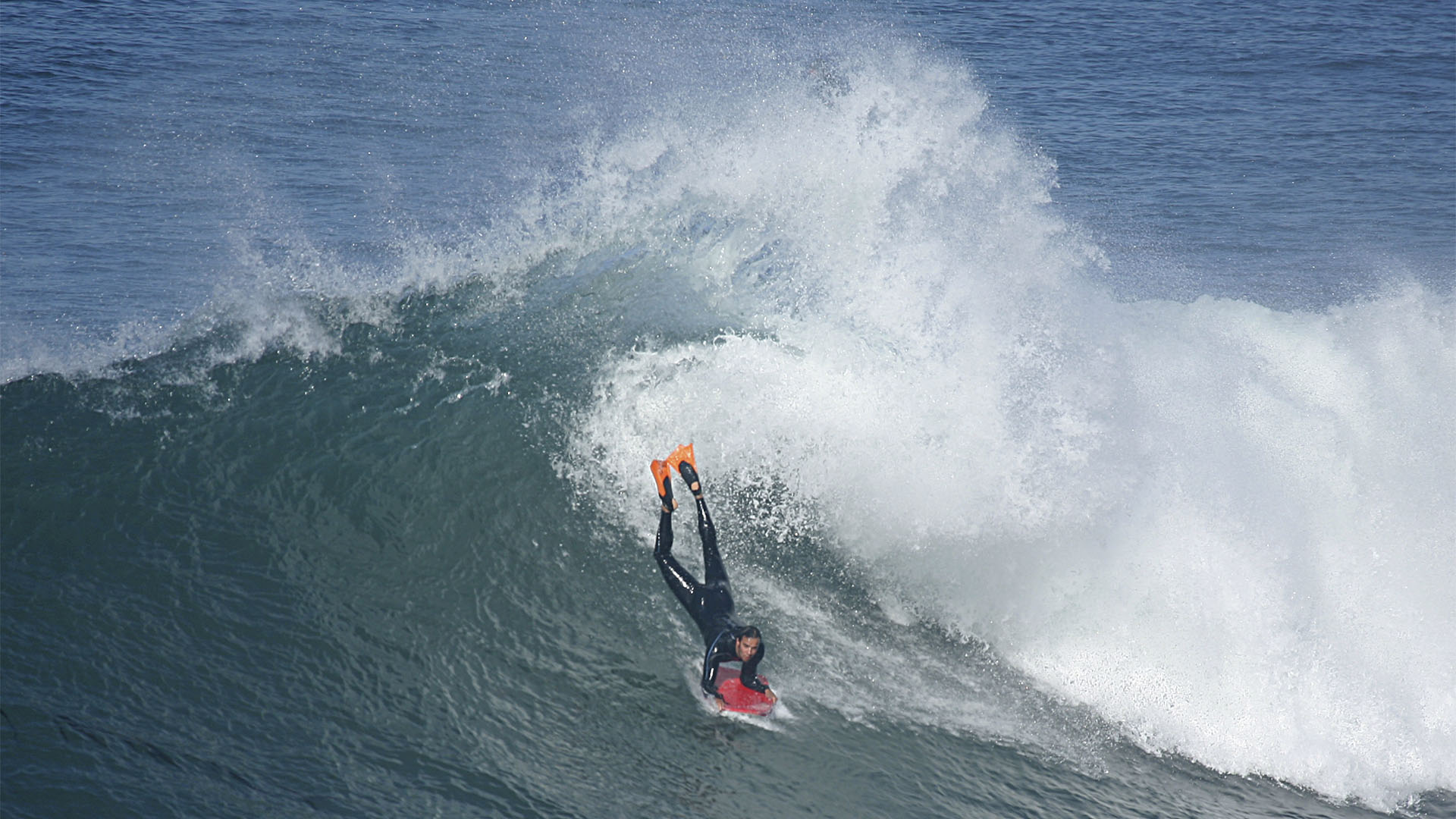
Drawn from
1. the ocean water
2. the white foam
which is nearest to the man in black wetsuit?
the ocean water

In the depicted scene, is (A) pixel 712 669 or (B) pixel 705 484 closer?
(A) pixel 712 669

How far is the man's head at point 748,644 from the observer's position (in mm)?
8516

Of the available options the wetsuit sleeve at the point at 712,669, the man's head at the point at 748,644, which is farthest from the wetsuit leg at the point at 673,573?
the man's head at the point at 748,644

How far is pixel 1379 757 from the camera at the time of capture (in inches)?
401

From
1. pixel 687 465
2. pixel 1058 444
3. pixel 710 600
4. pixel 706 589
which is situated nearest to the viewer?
pixel 710 600

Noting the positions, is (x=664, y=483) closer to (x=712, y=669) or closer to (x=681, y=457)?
(x=681, y=457)

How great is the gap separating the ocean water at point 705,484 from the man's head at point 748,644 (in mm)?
713

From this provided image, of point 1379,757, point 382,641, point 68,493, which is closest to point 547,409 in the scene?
point 382,641

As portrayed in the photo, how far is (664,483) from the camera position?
955cm

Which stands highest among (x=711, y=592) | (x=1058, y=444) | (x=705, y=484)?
(x=1058, y=444)

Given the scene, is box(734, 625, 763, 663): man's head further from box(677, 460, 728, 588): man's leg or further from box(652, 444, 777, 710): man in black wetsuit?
box(677, 460, 728, 588): man's leg

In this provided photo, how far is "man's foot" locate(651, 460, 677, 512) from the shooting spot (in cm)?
951

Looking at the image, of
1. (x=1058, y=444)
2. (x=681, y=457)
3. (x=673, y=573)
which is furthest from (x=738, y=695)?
(x=1058, y=444)

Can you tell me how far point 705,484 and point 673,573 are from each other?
6.92ft
